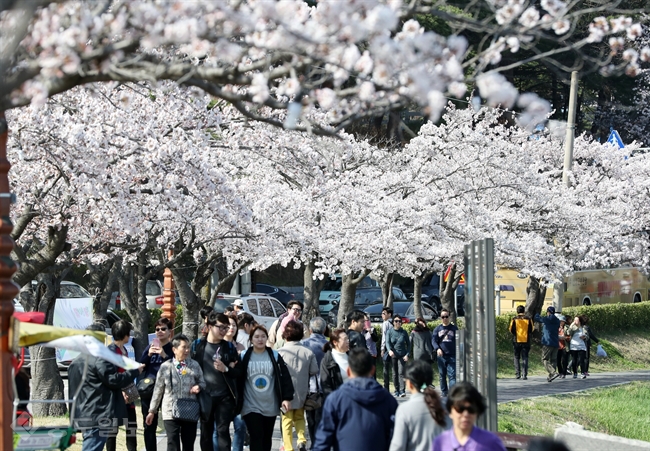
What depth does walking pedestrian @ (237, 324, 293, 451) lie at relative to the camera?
10.2 metres

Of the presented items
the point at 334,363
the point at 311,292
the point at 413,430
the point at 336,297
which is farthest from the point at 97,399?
the point at 336,297

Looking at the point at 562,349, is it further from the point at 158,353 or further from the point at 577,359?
the point at 158,353

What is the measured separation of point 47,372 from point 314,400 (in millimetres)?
5292

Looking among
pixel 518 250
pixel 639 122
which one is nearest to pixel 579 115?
pixel 639 122

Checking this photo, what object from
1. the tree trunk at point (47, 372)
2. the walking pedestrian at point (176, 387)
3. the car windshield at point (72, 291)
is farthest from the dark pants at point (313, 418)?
the car windshield at point (72, 291)

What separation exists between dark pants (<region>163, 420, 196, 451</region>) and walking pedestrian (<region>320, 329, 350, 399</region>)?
4.98 feet

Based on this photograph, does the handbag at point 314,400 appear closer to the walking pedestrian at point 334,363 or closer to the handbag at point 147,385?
the walking pedestrian at point 334,363

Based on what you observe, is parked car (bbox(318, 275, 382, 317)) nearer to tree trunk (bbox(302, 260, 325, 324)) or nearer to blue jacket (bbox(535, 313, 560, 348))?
blue jacket (bbox(535, 313, 560, 348))

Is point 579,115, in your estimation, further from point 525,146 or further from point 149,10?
point 149,10

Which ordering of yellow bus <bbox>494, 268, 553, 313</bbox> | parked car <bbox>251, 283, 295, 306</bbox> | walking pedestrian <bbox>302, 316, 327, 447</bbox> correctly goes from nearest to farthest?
walking pedestrian <bbox>302, 316, 327, 447</bbox> < yellow bus <bbox>494, 268, 553, 313</bbox> < parked car <bbox>251, 283, 295, 306</bbox>

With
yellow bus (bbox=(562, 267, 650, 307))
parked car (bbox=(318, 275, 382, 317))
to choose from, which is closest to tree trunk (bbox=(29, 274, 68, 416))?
yellow bus (bbox=(562, 267, 650, 307))

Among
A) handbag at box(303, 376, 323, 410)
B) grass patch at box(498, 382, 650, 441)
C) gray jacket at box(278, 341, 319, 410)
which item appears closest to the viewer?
gray jacket at box(278, 341, 319, 410)

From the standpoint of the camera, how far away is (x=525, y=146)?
85.2ft

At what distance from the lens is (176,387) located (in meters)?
10.1
